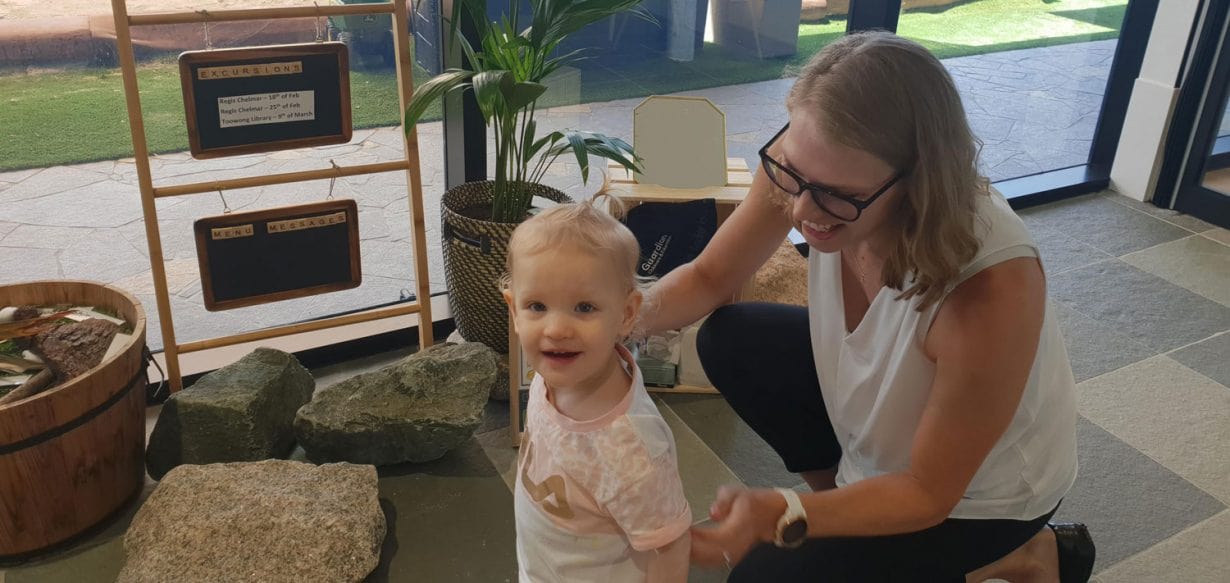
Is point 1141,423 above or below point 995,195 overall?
below

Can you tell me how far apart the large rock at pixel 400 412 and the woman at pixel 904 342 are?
623mm

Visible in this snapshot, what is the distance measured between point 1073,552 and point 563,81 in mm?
1754

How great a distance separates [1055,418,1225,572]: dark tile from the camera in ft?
6.81

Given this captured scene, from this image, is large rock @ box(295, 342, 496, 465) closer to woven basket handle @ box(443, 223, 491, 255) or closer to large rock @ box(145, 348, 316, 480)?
large rock @ box(145, 348, 316, 480)

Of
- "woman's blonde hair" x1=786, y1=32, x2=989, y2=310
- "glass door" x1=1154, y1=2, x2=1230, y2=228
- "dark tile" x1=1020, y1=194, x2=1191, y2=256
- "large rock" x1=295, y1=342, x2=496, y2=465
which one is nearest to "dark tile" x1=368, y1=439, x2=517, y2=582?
"large rock" x1=295, y1=342, x2=496, y2=465

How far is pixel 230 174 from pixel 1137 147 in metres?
3.16

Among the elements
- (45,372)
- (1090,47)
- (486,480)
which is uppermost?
(1090,47)

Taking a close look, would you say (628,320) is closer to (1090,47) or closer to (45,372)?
(45,372)

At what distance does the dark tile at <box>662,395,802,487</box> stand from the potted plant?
49 cm

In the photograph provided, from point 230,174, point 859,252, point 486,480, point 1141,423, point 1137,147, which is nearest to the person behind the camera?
point 859,252

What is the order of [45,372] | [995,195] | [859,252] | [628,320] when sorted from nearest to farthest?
[628,320], [995,195], [859,252], [45,372]

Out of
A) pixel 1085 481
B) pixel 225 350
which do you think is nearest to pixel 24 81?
pixel 225 350

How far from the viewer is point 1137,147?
147 inches

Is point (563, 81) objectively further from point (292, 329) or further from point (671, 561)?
point (671, 561)
